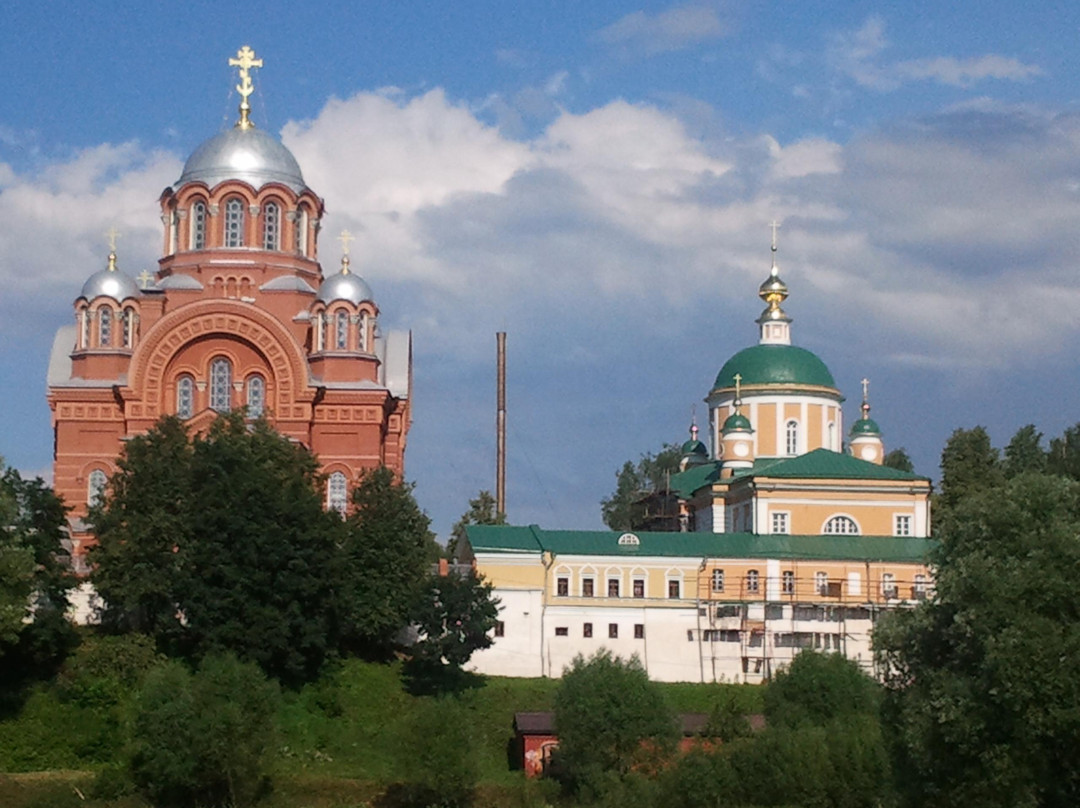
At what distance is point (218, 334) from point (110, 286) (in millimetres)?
2799

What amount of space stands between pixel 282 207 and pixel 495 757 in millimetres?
15148

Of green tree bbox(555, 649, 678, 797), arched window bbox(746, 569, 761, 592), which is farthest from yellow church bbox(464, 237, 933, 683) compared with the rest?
green tree bbox(555, 649, 678, 797)

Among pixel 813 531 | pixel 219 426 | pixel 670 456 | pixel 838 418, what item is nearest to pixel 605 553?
pixel 813 531

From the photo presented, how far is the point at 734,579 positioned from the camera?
42.2 metres

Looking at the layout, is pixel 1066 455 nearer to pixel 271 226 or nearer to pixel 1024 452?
pixel 1024 452

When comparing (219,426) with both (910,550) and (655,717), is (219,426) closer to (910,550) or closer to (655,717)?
(655,717)

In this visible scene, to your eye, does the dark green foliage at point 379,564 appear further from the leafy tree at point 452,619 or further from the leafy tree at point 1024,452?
the leafy tree at point 1024,452

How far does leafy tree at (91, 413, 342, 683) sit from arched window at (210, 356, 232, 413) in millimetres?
4726

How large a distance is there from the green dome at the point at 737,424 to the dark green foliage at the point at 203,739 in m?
20.4

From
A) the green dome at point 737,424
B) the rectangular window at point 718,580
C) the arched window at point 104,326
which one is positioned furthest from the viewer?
the green dome at point 737,424

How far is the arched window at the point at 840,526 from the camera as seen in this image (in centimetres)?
4506

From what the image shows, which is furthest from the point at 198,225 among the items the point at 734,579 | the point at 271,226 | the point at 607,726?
the point at 607,726

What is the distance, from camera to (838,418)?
171 feet

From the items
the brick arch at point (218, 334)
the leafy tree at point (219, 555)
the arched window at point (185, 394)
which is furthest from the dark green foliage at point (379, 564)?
the arched window at point (185, 394)
